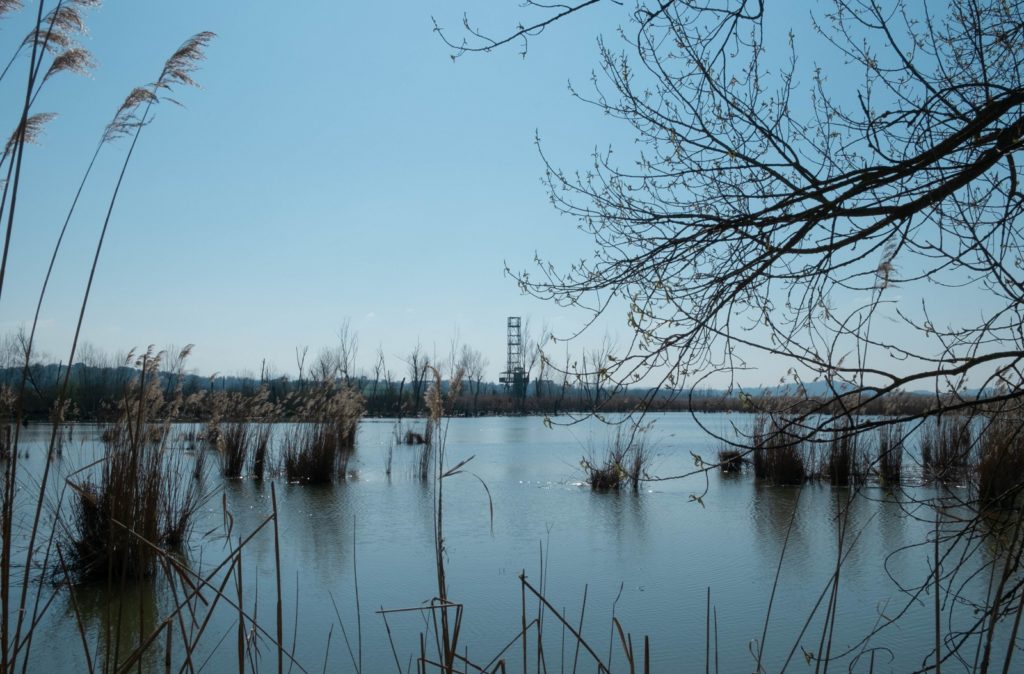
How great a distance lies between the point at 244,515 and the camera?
250 inches

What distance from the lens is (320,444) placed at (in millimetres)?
8906

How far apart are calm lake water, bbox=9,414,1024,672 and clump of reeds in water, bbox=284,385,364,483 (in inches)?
25.3

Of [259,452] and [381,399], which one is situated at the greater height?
[381,399]

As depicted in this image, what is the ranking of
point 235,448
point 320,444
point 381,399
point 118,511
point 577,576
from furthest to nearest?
point 381,399 < point 235,448 < point 320,444 < point 577,576 < point 118,511

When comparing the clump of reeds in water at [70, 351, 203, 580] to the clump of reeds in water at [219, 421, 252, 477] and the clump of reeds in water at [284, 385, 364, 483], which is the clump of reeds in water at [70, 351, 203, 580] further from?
the clump of reeds in water at [219, 421, 252, 477]

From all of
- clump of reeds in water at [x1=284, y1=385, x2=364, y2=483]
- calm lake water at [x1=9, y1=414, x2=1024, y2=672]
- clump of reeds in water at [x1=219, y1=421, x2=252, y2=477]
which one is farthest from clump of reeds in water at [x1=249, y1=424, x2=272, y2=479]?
calm lake water at [x1=9, y1=414, x2=1024, y2=672]

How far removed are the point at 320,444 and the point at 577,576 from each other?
519cm

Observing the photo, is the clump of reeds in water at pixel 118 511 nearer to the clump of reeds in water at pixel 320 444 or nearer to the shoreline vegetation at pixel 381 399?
the shoreline vegetation at pixel 381 399

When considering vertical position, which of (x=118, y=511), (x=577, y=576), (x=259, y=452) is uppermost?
(x=118, y=511)

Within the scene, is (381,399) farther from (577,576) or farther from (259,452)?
(577,576)

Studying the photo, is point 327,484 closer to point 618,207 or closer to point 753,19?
point 618,207

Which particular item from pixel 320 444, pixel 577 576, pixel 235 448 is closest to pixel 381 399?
pixel 235 448

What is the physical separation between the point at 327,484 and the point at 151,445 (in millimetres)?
4458

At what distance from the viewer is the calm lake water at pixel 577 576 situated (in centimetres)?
319
